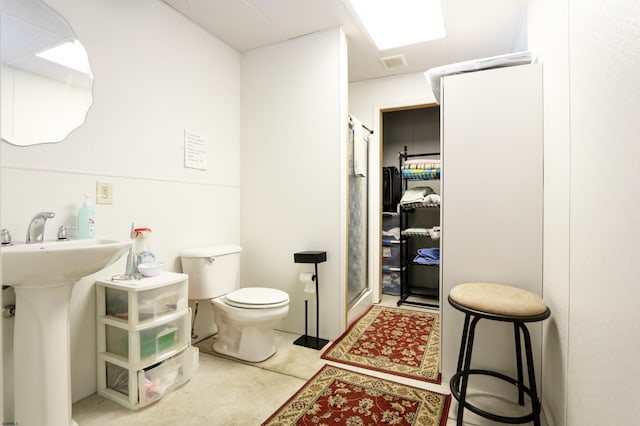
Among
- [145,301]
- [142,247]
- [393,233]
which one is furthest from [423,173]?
[145,301]

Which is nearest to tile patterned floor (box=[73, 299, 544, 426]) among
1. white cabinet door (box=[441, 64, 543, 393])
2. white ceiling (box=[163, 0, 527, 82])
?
white cabinet door (box=[441, 64, 543, 393])

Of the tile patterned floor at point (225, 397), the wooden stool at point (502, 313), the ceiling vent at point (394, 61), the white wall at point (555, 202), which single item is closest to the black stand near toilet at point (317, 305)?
the tile patterned floor at point (225, 397)

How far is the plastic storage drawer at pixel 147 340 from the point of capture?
1.69 m

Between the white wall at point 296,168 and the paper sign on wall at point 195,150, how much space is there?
42 centimetres

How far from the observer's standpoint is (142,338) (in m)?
1.73

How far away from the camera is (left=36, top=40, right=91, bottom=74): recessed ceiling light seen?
1.67 m

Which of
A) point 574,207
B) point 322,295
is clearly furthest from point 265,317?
point 574,207

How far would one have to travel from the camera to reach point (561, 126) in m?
1.39

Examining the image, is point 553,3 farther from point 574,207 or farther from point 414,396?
point 414,396

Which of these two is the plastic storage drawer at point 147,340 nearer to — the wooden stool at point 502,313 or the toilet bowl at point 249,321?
the toilet bowl at point 249,321

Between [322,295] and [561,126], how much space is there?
1820mm

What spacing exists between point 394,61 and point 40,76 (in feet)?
8.46

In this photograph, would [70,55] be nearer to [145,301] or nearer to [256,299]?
[145,301]

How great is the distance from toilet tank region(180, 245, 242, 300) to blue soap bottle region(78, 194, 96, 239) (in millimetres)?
611
